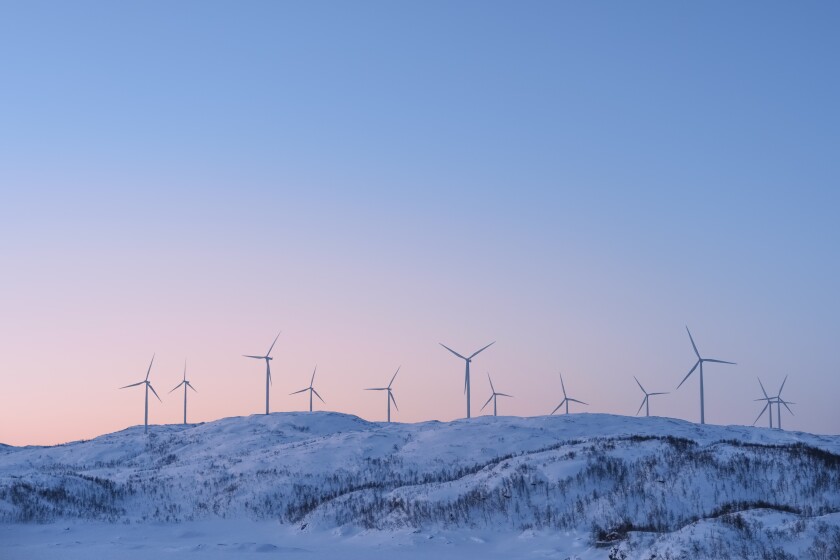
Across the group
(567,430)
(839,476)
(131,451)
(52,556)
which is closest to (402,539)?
(52,556)

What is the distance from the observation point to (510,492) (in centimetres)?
3019

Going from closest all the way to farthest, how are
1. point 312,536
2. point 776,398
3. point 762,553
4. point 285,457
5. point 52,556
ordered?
point 762,553 < point 52,556 < point 312,536 < point 285,457 < point 776,398

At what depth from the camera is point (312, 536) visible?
27.8 metres

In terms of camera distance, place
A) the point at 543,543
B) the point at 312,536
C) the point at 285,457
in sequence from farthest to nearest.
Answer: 1. the point at 285,457
2. the point at 312,536
3. the point at 543,543

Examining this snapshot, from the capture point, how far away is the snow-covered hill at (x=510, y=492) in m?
20.6

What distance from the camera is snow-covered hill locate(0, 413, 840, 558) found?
20.6 m

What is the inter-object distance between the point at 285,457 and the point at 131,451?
107 ft

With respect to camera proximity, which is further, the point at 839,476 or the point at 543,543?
the point at 839,476

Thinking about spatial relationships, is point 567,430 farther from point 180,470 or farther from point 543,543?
point 543,543

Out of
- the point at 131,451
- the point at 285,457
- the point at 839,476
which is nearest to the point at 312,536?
the point at 839,476

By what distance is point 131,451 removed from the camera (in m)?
79.1

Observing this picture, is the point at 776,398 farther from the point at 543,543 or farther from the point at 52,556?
the point at 52,556

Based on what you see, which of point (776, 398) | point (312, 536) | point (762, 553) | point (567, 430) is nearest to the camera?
point (762, 553)

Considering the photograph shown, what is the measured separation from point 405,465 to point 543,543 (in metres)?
25.7
